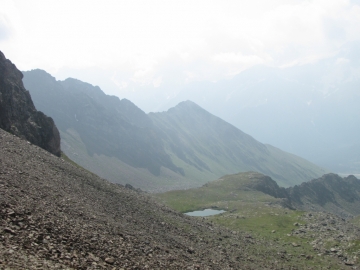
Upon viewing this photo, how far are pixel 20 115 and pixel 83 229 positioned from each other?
215 feet

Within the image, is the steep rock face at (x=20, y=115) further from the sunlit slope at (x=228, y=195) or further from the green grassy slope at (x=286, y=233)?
the green grassy slope at (x=286, y=233)

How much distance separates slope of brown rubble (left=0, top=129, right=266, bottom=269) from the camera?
64.7ft

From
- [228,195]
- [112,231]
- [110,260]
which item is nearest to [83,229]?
[112,231]

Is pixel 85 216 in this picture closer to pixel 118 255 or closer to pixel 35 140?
pixel 118 255

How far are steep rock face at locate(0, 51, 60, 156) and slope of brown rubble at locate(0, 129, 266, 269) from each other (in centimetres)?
2542

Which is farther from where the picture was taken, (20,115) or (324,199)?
(324,199)

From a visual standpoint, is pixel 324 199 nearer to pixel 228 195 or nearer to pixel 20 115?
pixel 228 195

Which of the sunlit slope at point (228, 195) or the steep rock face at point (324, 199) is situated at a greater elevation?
the steep rock face at point (324, 199)

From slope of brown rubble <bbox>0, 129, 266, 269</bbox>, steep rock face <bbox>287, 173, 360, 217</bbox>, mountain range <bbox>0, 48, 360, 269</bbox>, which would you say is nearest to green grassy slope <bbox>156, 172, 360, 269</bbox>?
mountain range <bbox>0, 48, 360, 269</bbox>

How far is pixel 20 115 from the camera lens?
7969cm

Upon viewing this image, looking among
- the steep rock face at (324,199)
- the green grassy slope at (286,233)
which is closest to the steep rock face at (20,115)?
the green grassy slope at (286,233)

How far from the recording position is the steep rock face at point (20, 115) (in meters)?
72.8

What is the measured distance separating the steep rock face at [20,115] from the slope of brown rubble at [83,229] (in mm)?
25421

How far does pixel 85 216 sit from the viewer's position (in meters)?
28.8
